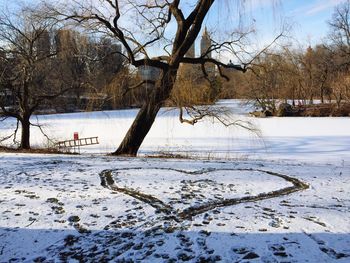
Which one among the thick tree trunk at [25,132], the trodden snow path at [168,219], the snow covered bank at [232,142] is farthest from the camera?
the thick tree trunk at [25,132]

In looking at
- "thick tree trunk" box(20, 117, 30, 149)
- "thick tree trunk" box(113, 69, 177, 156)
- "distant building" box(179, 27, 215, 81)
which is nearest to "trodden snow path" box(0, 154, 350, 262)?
"thick tree trunk" box(113, 69, 177, 156)

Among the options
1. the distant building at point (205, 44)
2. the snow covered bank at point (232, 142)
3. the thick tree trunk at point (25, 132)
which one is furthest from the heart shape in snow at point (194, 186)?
the thick tree trunk at point (25, 132)

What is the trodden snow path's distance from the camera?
2.53 metres

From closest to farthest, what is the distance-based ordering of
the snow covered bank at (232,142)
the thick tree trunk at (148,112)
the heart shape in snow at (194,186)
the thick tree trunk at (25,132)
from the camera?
the heart shape in snow at (194,186), the thick tree trunk at (148,112), the snow covered bank at (232,142), the thick tree trunk at (25,132)

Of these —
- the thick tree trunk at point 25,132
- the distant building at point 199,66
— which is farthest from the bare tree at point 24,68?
the distant building at point 199,66

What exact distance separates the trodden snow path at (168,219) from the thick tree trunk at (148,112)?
4.47 metres

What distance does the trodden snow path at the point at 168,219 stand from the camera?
253 cm

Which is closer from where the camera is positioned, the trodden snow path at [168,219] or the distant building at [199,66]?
the trodden snow path at [168,219]

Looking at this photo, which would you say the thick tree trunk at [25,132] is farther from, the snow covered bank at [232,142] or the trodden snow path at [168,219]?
the trodden snow path at [168,219]

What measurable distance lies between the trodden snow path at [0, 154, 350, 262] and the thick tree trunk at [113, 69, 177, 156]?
14.7 feet

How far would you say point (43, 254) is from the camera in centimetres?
254

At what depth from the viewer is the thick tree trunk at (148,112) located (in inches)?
345

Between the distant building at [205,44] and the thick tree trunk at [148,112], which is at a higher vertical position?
the distant building at [205,44]

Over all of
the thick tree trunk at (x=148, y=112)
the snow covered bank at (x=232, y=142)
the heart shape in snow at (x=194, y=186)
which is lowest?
the snow covered bank at (x=232, y=142)
